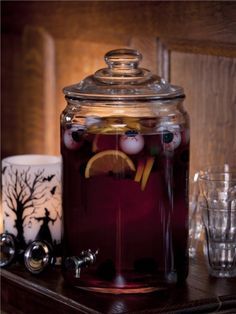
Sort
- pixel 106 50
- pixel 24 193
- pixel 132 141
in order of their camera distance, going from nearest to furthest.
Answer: pixel 132 141 → pixel 24 193 → pixel 106 50

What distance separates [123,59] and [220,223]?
280mm

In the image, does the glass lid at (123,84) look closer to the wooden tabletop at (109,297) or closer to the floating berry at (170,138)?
the floating berry at (170,138)

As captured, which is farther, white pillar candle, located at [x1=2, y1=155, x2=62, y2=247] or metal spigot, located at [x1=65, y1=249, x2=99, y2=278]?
white pillar candle, located at [x1=2, y1=155, x2=62, y2=247]

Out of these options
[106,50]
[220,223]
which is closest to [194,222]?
[220,223]

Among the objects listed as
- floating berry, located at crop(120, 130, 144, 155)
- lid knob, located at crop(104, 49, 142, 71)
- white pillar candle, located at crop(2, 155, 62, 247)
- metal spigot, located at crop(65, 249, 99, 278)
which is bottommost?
metal spigot, located at crop(65, 249, 99, 278)

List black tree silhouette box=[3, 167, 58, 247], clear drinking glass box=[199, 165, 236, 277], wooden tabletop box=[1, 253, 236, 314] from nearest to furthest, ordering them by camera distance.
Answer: wooden tabletop box=[1, 253, 236, 314] → clear drinking glass box=[199, 165, 236, 277] → black tree silhouette box=[3, 167, 58, 247]

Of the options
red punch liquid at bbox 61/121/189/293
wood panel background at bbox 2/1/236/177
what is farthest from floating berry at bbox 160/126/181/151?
wood panel background at bbox 2/1/236/177

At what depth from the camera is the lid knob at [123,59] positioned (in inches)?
48.7

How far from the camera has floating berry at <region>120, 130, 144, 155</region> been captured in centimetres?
118

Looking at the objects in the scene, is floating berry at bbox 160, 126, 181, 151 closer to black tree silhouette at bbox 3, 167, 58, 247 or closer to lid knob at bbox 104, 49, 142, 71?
lid knob at bbox 104, 49, 142, 71

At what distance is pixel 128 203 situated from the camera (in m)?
1.21

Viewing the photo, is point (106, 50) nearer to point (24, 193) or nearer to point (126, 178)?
point (24, 193)

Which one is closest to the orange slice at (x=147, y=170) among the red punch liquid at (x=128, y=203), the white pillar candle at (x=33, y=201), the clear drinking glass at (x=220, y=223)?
the red punch liquid at (x=128, y=203)

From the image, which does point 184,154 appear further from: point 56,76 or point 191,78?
point 56,76
